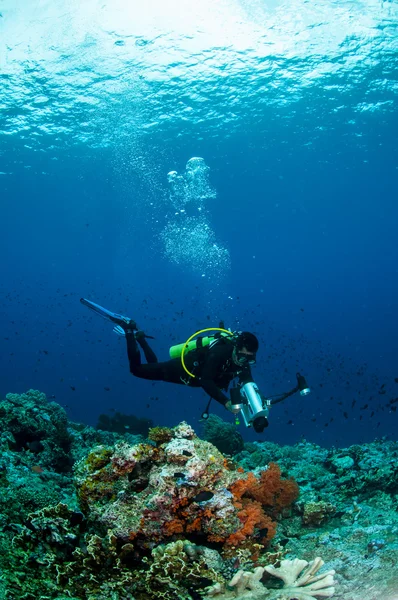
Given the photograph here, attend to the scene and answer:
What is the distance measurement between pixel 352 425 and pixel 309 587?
78078mm

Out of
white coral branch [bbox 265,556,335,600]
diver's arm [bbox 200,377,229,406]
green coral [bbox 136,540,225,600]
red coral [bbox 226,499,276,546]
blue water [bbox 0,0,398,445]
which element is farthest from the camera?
blue water [bbox 0,0,398,445]

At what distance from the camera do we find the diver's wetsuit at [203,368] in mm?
7172

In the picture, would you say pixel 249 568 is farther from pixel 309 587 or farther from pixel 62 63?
pixel 62 63

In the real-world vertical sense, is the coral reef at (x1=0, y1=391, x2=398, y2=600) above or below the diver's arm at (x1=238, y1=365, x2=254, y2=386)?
below

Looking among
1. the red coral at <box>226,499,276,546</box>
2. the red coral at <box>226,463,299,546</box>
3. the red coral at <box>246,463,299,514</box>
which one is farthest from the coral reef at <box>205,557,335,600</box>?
the red coral at <box>246,463,299,514</box>

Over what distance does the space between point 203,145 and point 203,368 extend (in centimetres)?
2707

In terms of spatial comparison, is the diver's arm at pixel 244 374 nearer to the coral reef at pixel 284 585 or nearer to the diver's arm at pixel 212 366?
the diver's arm at pixel 212 366

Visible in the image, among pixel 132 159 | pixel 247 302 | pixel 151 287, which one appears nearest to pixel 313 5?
pixel 132 159

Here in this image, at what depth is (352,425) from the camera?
73062 mm

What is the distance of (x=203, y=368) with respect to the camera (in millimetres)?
7590

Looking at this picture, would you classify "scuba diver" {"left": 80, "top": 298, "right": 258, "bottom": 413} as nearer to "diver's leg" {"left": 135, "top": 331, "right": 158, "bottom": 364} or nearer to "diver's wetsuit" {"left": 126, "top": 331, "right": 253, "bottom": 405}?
"diver's wetsuit" {"left": 126, "top": 331, "right": 253, "bottom": 405}

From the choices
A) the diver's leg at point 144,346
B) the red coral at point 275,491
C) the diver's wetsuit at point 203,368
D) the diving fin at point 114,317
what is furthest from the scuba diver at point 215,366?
the red coral at point 275,491

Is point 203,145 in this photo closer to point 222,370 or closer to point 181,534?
point 222,370

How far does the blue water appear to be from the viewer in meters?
19.1
